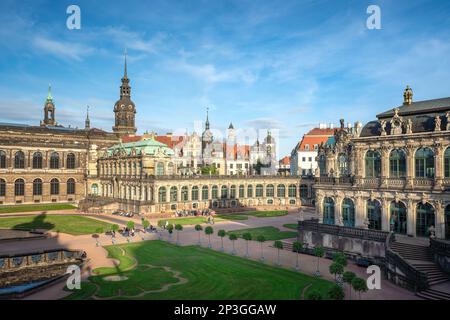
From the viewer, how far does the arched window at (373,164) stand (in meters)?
45.5

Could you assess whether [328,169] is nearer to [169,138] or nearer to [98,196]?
[98,196]

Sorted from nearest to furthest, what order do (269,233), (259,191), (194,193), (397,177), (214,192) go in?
(397,177) → (269,233) → (194,193) → (214,192) → (259,191)

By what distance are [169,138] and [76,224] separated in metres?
64.1

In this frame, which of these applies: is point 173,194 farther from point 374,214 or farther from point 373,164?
point 374,214

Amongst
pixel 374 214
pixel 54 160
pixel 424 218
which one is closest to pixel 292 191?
pixel 374 214

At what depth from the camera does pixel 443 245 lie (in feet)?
111

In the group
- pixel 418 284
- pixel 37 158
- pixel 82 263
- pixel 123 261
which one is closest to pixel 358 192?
pixel 418 284

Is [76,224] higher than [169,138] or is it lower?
lower

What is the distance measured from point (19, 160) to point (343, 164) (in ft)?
263

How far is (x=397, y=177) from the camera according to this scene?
142ft

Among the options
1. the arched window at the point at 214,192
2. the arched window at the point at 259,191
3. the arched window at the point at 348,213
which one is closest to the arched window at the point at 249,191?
the arched window at the point at 259,191

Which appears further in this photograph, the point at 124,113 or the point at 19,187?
the point at 124,113

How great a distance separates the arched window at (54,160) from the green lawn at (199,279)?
216 feet

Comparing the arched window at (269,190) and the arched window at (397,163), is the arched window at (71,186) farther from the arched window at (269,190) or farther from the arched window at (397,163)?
the arched window at (397,163)
